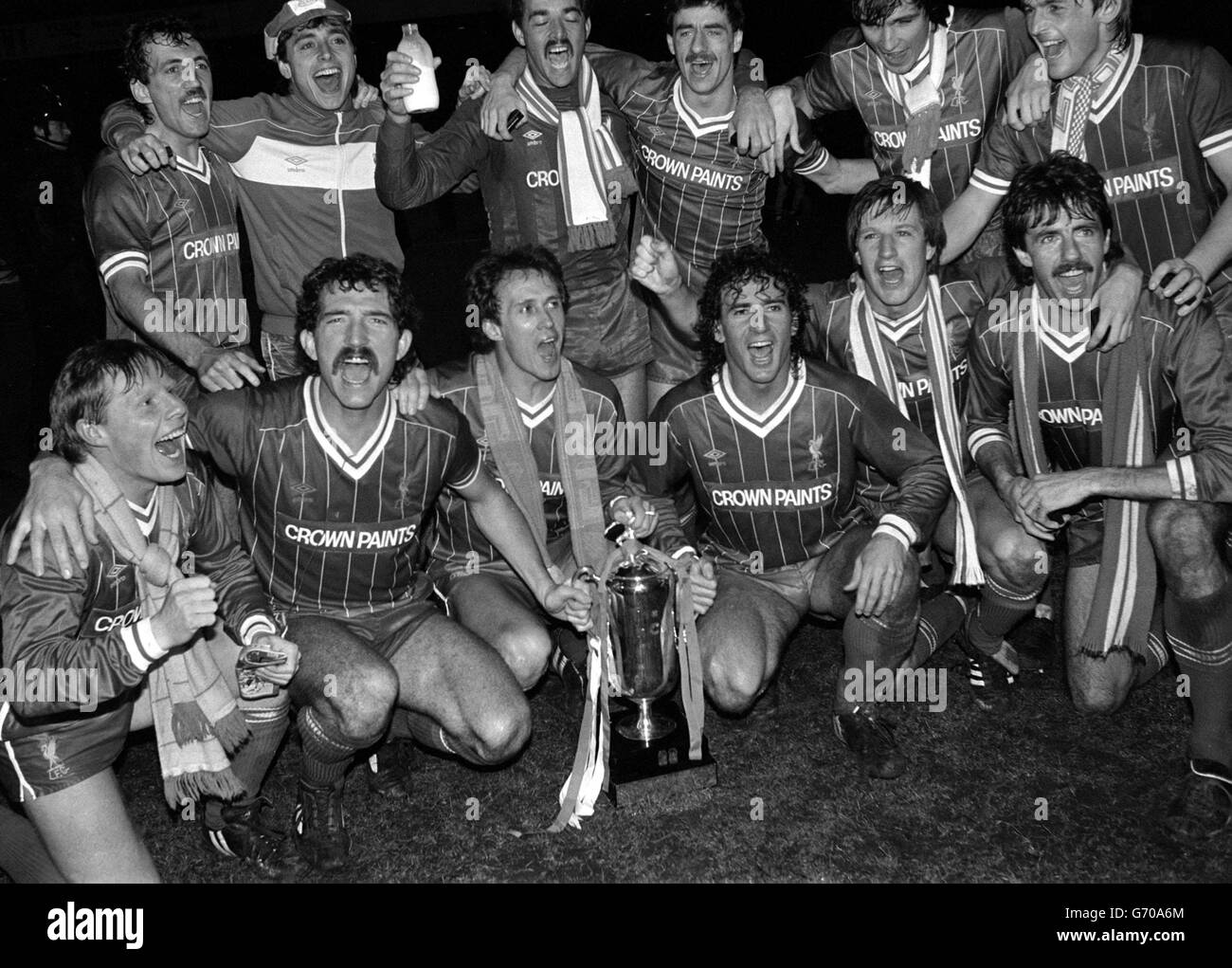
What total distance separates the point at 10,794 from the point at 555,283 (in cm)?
209

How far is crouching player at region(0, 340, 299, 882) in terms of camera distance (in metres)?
2.64

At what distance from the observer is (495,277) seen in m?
3.71

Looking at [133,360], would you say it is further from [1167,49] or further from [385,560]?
[1167,49]

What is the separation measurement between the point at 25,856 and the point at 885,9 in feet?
11.7

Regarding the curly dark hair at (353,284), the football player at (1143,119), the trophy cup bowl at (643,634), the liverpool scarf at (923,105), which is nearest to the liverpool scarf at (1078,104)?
the football player at (1143,119)

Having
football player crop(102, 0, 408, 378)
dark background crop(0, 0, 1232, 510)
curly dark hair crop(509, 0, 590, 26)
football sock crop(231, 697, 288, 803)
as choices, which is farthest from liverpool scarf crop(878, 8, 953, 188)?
dark background crop(0, 0, 1232, 510)

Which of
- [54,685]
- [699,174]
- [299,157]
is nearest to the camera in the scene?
[54,685]

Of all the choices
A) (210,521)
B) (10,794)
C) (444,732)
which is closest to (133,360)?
(210,521)

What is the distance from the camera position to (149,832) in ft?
10.7

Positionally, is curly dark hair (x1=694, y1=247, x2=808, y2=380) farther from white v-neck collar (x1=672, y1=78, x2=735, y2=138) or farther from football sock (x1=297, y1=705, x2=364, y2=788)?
football sock (x1=297, y1=705, x2=364, y2=788)

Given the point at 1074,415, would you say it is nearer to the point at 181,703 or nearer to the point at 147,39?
the point at 181,703

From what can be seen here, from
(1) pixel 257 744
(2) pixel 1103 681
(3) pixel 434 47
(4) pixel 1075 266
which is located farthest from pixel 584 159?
(3) pixel 434 47

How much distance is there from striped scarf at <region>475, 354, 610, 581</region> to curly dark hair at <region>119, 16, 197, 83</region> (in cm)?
140
